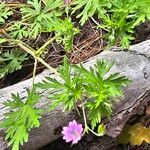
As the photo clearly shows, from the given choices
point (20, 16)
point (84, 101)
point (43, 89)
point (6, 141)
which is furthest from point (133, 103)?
point (20, 16)

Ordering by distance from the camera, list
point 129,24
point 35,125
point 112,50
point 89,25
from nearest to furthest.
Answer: point 35,125 < point 129,24 < point 112,50 < point 89,25

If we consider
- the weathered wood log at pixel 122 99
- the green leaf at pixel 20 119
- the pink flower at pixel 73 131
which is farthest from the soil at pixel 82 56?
the green leaf at pixel 20 119

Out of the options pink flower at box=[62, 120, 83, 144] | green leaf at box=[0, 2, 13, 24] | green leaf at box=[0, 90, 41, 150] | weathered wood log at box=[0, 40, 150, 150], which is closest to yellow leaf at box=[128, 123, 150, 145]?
weathered wood log at box=[0, 40, 150, 150]

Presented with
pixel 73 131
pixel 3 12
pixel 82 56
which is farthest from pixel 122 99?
pixel 3 12

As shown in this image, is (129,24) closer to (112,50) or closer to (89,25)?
(112,50)

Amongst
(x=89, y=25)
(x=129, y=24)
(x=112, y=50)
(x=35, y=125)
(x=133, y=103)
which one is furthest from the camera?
(x=89, y=25)

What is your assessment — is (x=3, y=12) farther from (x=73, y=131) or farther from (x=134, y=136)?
(x=134, y=136)

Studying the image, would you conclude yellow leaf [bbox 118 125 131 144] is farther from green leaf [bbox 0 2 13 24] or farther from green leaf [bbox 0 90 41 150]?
green leaf [bbox 0 2 13 24]

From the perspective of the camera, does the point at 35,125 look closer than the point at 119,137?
Yes
